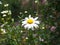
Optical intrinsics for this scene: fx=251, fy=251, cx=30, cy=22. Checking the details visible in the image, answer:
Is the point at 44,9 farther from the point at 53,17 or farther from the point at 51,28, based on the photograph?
the point at 51,28

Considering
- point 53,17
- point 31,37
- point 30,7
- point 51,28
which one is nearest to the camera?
point 31,37

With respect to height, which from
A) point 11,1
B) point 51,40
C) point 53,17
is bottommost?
point 51,40

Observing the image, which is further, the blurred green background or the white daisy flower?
the blurred green background

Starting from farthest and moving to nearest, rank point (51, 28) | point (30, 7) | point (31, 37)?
1. point (30, 7)
2. point (51, 28)
3. point (31, 37)

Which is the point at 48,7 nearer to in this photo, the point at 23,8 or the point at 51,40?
the point at 23,8

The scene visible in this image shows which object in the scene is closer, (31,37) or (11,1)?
(31,37)

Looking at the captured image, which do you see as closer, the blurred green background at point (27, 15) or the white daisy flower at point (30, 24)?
the white daisy flower at point (30, 24)

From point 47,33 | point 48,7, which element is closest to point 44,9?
point 48,7

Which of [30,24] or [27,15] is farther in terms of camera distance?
[27,15]

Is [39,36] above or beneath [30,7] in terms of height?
beneath
